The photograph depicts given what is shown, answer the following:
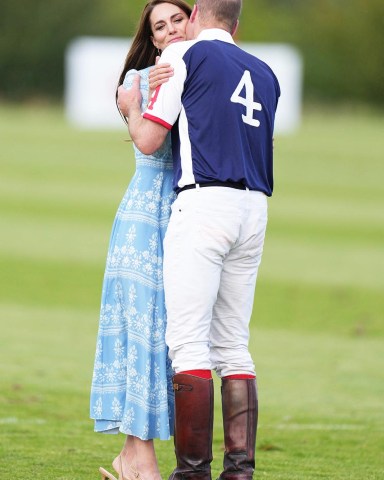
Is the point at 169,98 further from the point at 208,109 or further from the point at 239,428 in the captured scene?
the point at 239,428

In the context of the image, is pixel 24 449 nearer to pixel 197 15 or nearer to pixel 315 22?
pixel 197 15

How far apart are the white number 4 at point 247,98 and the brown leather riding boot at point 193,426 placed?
99 cm

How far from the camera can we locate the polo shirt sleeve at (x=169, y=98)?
446 cm

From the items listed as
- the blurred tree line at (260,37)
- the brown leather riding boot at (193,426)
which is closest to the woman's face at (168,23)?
the brown leather riding boot at (193,426)

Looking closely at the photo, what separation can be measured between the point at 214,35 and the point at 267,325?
247 inches

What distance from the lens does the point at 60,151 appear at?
31234 mm

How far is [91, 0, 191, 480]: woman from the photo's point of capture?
4.83 metres

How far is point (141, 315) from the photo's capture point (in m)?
4.83

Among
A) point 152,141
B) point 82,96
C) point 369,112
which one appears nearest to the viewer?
point 152,141

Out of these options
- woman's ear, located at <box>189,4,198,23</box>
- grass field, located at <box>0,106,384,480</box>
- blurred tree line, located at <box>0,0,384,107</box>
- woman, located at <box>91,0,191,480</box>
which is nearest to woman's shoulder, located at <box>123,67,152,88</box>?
woman, located at <box>91,0,191,480</box>

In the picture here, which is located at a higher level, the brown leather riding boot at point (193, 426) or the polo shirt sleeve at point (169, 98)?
the polo shirt sleeve at point (169, 98)

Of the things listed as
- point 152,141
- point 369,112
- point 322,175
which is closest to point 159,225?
point 152,141

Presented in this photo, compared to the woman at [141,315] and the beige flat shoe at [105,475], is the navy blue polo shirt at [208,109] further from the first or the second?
the beige flat shoe at [105,475]

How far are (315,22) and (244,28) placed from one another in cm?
471
